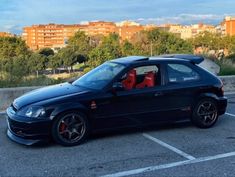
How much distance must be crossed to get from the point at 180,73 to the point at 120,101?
1.37m

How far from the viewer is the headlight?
20.1 ft

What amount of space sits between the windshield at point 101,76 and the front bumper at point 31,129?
117 cm

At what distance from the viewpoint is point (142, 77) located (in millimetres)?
7191

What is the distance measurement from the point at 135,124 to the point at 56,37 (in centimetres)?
7707

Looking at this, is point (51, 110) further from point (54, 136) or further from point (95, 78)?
point (95, 78)

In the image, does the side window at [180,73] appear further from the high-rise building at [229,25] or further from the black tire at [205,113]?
the high-rise building at [229,25]

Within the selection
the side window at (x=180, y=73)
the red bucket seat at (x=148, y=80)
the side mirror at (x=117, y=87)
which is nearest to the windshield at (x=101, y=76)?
the side mirror at (x=117, y=87)

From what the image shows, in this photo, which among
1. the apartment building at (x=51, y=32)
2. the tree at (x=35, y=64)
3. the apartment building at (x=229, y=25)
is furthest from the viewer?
the apartment building at (x=229, y=25)

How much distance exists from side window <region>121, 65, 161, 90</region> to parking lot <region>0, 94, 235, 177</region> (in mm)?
857

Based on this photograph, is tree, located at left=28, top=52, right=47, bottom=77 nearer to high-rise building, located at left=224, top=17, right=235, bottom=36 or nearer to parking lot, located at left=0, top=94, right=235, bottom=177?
parking lot, located at left=0, top=94, right=235, bottom=177

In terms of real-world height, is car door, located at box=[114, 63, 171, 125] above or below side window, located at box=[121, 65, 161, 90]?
below

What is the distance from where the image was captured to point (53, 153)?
5.99 m

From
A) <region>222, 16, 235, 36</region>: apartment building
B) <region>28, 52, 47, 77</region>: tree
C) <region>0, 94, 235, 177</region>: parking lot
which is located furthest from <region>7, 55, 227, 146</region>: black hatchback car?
<region>222, 16, 235, 36</region>: apartment building

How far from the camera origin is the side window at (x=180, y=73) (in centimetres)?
727
